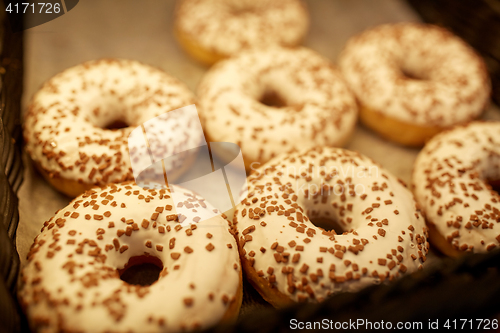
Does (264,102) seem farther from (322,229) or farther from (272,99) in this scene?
(322,229)

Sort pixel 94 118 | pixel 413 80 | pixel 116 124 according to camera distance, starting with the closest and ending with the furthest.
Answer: pixel 94 118, pixel 116 124, pixel 413 80

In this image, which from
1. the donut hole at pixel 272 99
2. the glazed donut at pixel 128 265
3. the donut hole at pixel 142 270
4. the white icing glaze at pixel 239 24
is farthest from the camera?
the white icing glaze at pixel 239 24

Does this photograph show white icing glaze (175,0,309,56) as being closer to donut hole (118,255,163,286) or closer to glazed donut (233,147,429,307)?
glazed donut (233,147,429,307)

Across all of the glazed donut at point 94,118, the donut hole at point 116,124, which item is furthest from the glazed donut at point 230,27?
the donut hole at point 116,124

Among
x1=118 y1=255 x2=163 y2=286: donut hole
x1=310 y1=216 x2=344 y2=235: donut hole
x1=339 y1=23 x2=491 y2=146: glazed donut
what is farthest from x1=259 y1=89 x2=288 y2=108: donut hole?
x1=118 y1=255 x2=163 y2=286: donut hole

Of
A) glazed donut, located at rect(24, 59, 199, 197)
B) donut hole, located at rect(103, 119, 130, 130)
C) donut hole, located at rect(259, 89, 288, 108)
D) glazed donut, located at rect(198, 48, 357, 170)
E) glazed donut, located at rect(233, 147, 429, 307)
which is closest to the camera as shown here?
glazed donut, located at rect(233, 147, 429, 307)

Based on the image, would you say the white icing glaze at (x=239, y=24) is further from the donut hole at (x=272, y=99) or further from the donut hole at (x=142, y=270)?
the donut hole at (x=142, y=270)

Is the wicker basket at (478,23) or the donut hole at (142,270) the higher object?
the wicker basket at (478,23)

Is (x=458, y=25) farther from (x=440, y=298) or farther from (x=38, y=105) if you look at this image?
(x=38, y=105)

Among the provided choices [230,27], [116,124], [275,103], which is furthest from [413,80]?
[116,124]
